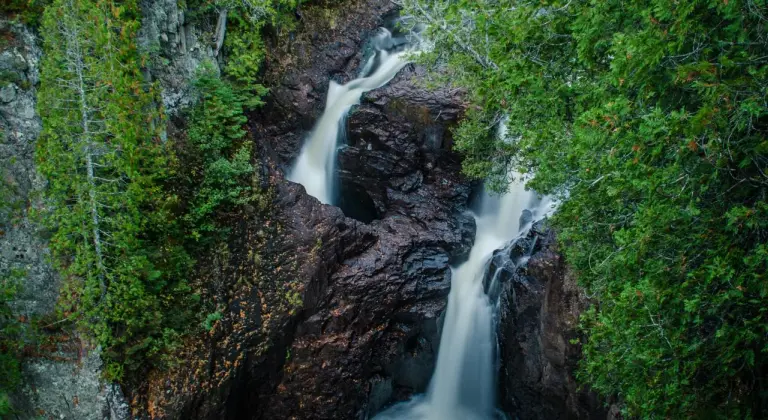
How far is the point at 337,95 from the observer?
1324cm

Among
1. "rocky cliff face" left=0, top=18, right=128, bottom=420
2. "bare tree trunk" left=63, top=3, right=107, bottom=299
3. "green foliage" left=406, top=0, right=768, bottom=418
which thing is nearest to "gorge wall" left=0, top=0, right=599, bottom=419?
"rocky cliff face" left=0, top=18, right=128, bottom=420

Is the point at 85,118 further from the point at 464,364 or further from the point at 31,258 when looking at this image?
the point at 464,364

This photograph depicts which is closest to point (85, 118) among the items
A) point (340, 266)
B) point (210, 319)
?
point (210, 319)

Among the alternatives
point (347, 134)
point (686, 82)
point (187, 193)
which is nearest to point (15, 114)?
point (187, 193)

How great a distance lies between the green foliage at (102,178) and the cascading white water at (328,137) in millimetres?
5057

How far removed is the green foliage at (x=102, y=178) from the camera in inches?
252

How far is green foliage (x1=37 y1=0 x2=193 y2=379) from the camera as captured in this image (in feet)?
21.0

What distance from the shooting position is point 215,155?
9461mm

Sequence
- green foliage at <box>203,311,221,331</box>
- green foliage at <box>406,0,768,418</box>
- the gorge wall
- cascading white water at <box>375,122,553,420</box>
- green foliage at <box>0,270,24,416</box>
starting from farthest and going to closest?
cascading white water at <box>375,122,553,420</box> → green foliage at <box>203,311,221,331</box> → the gorge wall → green foliage at <box>0,270,24,416</box> → green foliage at <box>406,0,768,418</box>

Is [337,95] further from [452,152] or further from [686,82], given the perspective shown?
[686,82]

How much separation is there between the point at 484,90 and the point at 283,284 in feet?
19.2

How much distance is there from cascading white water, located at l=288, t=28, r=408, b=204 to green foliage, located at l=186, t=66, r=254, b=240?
2487 millimetres

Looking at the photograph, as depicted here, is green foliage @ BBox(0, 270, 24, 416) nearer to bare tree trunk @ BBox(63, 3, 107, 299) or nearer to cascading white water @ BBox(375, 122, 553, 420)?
bare tree trunk @ BBox(63, 3, 107, 299)

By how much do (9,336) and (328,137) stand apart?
828 centimetres
